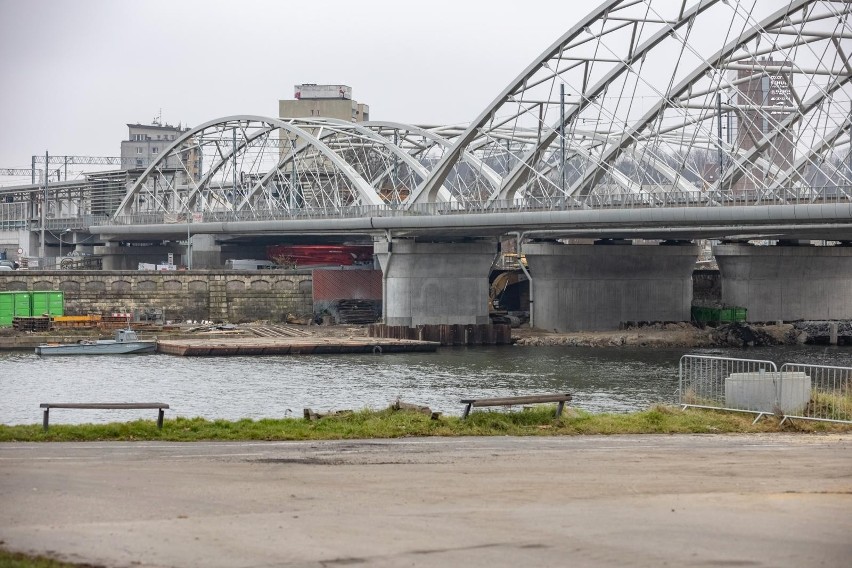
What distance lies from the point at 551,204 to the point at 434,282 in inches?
598

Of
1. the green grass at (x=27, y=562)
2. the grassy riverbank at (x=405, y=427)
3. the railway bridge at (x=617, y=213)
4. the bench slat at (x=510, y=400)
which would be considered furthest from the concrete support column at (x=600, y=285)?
the green grass at (x=27, y=562)

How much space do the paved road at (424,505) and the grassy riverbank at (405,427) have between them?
1.28 metres

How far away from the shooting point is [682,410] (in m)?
29.5

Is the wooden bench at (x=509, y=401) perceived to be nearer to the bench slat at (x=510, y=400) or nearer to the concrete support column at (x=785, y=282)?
the bench slat at (x=510, y=400)

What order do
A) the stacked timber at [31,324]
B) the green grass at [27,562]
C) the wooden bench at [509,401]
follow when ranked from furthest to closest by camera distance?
1. the stacked timber at [31,324]
2. the wooden bench at [509,401]
3. the green grass at [27,562]

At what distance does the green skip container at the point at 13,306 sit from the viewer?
277ft

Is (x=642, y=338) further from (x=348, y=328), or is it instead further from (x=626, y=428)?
(x=626, y=428)

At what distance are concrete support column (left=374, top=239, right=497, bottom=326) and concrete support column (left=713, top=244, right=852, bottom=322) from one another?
59.7 ft

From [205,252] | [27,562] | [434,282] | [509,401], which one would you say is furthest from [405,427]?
[205,252]

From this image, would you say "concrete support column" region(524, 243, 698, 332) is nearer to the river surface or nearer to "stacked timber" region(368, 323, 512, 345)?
"stacked timber" region(368, 323, 512, 345)

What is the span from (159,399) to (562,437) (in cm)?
2719

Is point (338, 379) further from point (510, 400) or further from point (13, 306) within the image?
point (13, 306)

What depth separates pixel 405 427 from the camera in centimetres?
2517

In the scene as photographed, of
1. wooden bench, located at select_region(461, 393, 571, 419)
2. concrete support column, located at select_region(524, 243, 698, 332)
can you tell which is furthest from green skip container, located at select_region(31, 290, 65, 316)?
wooden bench, located at select_region(461, 393, 571, 419)
